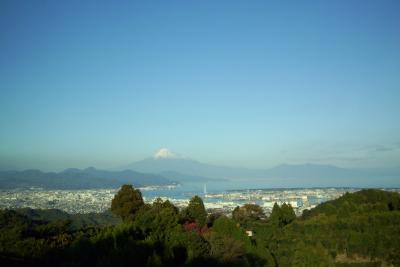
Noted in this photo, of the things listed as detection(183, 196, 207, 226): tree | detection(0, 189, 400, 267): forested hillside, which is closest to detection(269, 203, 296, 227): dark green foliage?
detection(0, 189, 400, 267): forested hillside

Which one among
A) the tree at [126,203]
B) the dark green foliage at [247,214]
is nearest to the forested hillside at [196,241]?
the tree at [126,203]

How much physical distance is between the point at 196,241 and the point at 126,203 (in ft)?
27.5

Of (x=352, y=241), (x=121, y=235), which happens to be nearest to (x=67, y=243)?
(x=121, y=235)

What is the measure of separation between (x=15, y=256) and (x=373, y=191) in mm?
35635

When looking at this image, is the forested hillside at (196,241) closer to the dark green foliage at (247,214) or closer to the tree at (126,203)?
the tree at (126,203)

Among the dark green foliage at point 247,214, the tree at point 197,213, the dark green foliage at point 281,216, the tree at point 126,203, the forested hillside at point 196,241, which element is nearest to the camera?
the forested hillside at point 196,241

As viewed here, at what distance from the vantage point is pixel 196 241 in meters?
21.0

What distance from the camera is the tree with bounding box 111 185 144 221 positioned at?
28.1 meters

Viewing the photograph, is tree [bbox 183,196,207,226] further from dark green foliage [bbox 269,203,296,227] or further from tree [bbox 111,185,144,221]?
dark green foliage [bbox 269,203,296,227]

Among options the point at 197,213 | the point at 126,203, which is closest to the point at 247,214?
the point at 197,213

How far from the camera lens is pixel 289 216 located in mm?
36281

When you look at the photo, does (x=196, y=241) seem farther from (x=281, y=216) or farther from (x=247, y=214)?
(x=247, y=214)

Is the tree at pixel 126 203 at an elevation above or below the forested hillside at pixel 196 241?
above

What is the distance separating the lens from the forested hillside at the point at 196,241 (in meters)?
17.0
